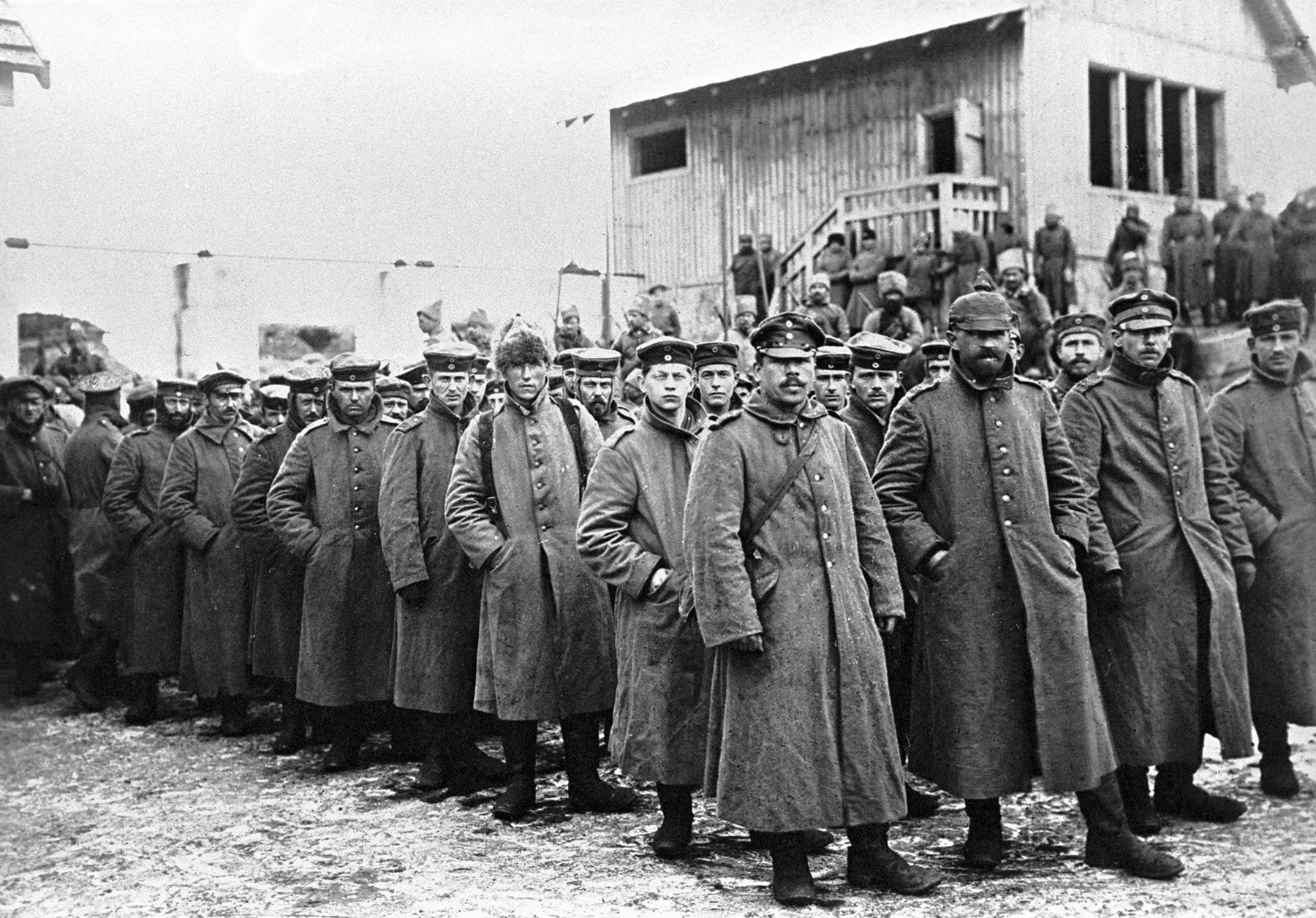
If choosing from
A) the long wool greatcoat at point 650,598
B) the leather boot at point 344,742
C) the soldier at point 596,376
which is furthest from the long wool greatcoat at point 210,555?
the long wool greatcoat at point 650,598

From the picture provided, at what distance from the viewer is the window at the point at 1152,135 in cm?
1784

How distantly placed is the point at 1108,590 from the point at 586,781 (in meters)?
2.57

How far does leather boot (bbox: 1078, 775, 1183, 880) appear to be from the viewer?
4996mm

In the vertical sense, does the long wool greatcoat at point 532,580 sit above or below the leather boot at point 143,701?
above

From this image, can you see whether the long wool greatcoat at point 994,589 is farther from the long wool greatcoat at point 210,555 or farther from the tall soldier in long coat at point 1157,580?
the long wool greatcoat at point 210,555

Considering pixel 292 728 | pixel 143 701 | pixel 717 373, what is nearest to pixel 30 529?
pixel 143 701

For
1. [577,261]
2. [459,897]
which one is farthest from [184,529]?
[577,261]

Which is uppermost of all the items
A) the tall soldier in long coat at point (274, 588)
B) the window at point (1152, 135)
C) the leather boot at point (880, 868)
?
the window at point (1152, 135)

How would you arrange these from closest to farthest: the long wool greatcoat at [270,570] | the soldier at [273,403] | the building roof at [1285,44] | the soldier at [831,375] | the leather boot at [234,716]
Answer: the soldier at [831,375]
the long wool greatcoat at [270,570]
the leather boot at [234,716]
the soldier at [273,403]
the building roof at [1285,44]

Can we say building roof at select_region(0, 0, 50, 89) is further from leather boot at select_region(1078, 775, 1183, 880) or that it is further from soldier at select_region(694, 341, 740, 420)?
leather boot at select_region(1078, 775, 1183, 880)

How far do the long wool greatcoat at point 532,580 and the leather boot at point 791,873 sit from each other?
158 cm

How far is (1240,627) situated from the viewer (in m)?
5.84

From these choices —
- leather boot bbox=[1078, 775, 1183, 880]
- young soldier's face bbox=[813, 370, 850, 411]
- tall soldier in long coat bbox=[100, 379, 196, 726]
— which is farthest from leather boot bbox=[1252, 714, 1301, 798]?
tall soldier in long coat bbox=[100, 379, 196, 726]

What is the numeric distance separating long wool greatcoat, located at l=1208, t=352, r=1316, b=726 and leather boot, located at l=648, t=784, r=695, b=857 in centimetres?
285
